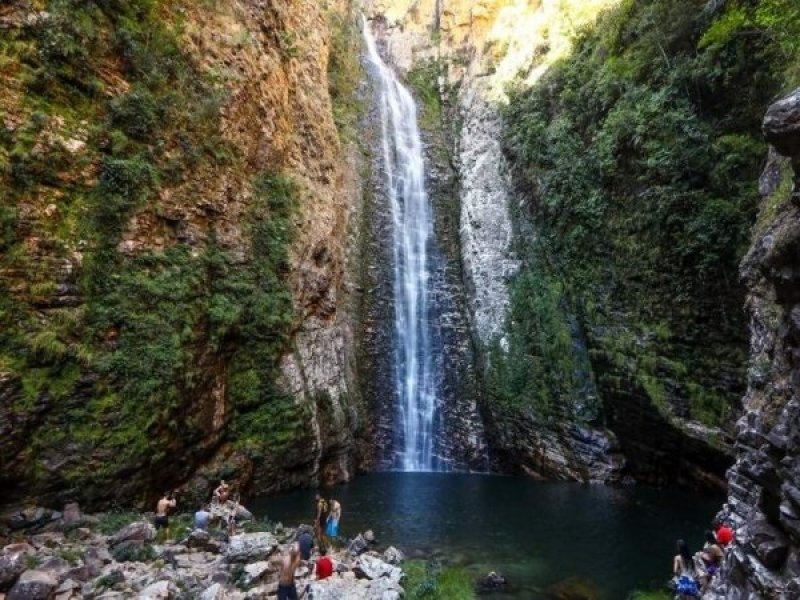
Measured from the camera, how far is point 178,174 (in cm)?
1526

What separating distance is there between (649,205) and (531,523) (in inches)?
434

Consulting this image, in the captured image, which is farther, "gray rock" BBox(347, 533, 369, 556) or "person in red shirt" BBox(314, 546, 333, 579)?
"gray rock" BBox(347, 533, 369, 556)

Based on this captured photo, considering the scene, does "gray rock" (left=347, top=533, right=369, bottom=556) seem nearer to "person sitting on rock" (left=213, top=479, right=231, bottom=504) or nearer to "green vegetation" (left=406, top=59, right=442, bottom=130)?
"person sitting on rock" (left=213, top=479, right=231, bottom=504)

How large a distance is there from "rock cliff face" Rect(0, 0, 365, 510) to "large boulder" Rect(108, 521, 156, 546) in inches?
68.3

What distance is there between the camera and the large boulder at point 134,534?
34.6ft

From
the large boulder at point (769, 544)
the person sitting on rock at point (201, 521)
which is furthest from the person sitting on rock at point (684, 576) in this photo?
the person sitting on rock at point (201, 521)

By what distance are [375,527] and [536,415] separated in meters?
9.67

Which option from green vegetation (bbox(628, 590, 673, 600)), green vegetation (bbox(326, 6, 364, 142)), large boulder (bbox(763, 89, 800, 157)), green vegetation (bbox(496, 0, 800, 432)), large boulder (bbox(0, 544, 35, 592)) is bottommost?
green vegetation (bbox(628, 590, 673, 600))

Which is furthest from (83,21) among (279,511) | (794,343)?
(794,343)

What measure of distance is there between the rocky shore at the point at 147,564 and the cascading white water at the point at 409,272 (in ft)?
39.3

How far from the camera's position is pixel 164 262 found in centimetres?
1453

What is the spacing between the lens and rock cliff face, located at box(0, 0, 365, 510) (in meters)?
11.5

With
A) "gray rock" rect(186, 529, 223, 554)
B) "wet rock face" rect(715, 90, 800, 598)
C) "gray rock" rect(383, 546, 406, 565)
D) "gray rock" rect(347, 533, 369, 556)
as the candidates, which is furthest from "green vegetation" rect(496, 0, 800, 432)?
"gray rock" rect(186, 529, 223, 554)

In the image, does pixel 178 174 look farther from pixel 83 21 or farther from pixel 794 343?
pixel 794 343
